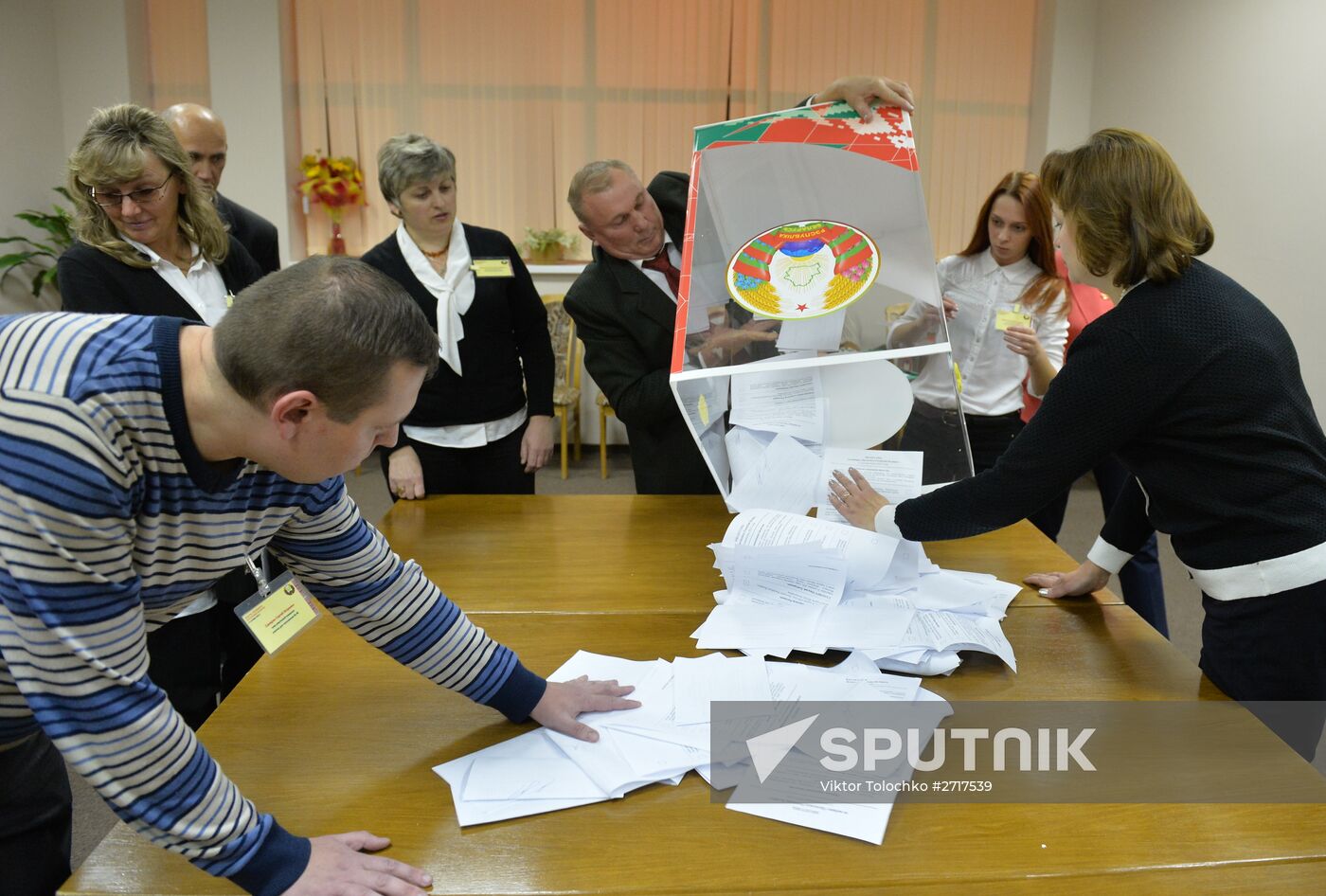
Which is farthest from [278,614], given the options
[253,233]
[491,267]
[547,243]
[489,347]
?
[547,243]

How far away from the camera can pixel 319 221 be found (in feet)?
19.8

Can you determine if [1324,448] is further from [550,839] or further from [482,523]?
[482,523]

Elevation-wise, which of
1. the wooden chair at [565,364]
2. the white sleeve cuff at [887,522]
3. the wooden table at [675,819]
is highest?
the white sleeve cuff at [887,522]

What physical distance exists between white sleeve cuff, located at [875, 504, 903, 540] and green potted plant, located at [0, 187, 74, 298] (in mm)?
4680

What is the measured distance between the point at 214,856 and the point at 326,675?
0.56 meters

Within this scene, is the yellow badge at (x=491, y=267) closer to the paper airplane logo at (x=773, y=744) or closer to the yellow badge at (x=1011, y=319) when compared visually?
the yellow badge at (x=1011, y=319)

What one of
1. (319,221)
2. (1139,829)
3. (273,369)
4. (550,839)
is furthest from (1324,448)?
(319,221)

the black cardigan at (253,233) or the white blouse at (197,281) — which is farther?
the black cardigan at (253,233)

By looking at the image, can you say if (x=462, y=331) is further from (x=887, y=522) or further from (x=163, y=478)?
(x=163, y=478)

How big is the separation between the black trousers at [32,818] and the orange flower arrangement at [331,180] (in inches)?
197

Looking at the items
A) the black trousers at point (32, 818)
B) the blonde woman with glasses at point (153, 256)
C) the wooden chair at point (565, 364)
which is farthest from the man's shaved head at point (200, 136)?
the wooden chair at point (565, 364)

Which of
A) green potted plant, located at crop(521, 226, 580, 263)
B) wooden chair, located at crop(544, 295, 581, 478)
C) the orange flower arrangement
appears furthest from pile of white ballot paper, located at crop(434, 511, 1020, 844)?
the orange flower arrangement

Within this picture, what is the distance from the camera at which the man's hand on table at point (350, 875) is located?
39.8 inches

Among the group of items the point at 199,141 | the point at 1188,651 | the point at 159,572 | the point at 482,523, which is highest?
the point at 199,141
